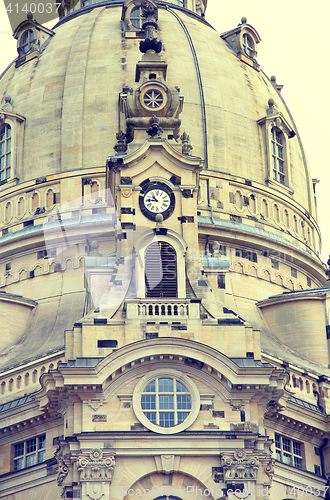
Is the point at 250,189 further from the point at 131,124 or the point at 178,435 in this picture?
the point at 178,435

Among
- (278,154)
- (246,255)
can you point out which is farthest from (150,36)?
(278,154)

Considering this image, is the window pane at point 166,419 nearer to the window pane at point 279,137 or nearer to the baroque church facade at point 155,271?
the baroque church facade at point 155,271

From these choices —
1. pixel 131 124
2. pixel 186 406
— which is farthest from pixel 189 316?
pixel 131 124

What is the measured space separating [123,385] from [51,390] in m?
3.06

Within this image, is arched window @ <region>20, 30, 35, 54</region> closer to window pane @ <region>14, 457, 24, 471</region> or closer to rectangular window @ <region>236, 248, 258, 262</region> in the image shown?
rectangular window @ <region>236, 248, 258, 262</region>

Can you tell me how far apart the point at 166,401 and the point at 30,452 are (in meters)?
8.07

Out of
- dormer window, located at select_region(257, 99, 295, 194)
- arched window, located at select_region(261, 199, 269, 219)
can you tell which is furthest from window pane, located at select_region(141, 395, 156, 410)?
dormer window, located at select_region(257, 99, 295, 194)

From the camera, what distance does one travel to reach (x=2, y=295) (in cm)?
6038

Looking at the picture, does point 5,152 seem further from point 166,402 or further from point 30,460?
point 166,402

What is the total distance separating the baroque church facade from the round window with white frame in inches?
2.8

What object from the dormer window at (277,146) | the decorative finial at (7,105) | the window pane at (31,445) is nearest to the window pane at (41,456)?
the window pane at (31,445)

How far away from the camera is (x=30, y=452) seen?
173ft

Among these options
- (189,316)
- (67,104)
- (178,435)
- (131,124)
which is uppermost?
(67,104)

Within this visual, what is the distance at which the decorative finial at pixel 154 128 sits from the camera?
184 feet
